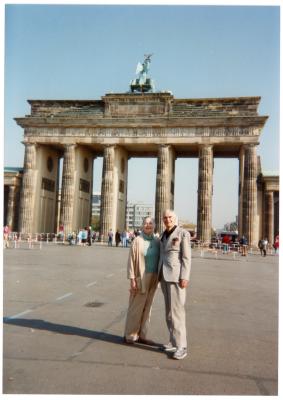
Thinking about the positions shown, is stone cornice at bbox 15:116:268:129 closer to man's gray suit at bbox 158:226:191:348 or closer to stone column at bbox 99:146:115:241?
stone column at bbox 99:146:115:241

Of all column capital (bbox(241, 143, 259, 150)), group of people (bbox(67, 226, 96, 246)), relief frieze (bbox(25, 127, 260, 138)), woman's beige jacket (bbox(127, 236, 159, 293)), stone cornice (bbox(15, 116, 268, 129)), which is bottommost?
group of people (bbox(67, 226, 96, 246))

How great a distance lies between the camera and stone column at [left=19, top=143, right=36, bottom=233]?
44688mm

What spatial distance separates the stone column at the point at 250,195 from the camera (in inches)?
1618

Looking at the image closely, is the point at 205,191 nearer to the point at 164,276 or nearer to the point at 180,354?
the point at 164,276

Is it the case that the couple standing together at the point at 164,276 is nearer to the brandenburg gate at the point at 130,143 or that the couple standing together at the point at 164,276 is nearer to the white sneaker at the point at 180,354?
the white sneaker at the point at 180,354

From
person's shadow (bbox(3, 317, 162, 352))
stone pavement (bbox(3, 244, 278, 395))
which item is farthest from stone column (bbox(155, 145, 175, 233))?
person's shadow (bbox(3, 317, 162, 352))

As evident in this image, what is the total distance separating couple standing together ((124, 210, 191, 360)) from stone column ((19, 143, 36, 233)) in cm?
4008

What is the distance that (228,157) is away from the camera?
51688 millimetres

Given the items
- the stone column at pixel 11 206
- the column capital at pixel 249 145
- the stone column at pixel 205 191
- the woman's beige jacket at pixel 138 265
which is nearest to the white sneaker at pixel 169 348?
the woman's beige jacket at pixel 138 265

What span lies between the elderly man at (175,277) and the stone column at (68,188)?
3924 centimetres

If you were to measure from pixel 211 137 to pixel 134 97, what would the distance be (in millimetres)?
9146

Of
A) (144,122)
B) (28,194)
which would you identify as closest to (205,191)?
(144,122)

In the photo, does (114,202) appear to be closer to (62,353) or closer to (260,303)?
(260,303)

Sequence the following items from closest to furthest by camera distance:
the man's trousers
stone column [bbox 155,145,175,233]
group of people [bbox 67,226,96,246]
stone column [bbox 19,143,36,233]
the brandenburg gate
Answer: the man's trousers → group of people [bbox 67,226,96,246] → the brandenburg gate → stone column [bbox 155,145,175,233] → stone column [bbox 19,143,36,233]
